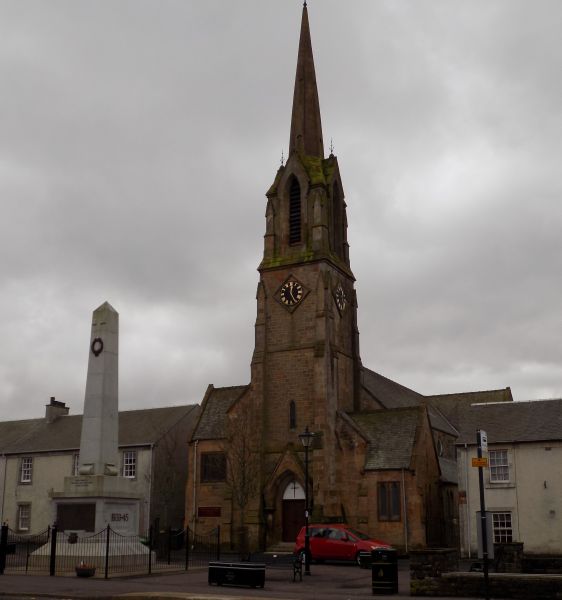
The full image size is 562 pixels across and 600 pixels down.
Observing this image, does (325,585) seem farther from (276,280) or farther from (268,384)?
(276,280)

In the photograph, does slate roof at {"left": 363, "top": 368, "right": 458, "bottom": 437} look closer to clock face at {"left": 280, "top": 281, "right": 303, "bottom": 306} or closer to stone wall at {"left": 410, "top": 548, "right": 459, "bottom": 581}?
clock face at {"left": 280, "top": 281, "right": 303, "bottom": 306}

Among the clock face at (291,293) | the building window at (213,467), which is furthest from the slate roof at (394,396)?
the building window at (213,467)

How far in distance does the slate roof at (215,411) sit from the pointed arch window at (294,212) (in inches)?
402

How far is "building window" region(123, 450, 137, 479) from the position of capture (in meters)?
50.1

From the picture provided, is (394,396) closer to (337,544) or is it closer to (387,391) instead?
(387,391)

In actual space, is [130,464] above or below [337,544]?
above

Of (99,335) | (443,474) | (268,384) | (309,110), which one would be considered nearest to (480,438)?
(99,335)

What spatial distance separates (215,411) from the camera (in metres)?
49.0

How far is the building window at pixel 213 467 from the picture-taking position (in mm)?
45781

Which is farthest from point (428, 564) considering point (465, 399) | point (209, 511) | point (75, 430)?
point (465, 399)

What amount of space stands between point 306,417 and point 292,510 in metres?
5.34

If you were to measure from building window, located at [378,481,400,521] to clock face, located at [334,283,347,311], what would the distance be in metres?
11.9

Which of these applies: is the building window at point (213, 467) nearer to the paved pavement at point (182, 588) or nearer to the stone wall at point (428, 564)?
the paved pavement at point (182, 588)

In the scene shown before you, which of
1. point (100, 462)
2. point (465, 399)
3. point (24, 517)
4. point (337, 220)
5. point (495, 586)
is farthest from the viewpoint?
point (465, 399)
